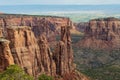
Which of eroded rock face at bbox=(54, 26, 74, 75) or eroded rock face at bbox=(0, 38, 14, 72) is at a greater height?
eroded rock face at bbox=(0, 38, 14, 72)

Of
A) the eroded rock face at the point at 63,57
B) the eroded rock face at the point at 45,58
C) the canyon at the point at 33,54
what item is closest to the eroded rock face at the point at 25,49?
the canyon at the point at 33,54

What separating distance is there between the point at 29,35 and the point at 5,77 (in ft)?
141

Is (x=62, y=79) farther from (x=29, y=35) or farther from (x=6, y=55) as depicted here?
(x=6, y=55)

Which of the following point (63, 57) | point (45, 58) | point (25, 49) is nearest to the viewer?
point (25, 49)

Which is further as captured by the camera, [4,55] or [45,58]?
[45,58]

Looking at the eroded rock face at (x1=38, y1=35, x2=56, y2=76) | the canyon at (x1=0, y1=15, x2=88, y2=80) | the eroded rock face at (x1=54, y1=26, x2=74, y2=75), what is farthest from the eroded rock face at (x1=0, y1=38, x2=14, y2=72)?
the eroded rock face at (x1=54, y1=26, x2=74, y2=75)

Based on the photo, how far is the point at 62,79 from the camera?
130 meters

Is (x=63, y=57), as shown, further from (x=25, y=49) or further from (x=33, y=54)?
(x=25, y=49)

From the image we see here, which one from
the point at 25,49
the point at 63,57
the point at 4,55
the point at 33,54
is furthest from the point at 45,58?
the point at 4,55

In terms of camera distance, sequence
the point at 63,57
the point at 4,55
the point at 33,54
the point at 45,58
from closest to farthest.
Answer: the point at 4,55 < the point at 33,54 < the point at 45,58 < the point at 63,57

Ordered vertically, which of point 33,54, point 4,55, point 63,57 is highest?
point 4,55

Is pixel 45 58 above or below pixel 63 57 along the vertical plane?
above

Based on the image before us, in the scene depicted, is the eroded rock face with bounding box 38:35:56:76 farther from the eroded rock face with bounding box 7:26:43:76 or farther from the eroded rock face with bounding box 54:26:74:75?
the eroded rock face with bounding box 54:26:74:75

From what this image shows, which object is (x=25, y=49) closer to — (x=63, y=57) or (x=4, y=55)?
(x=4, y=55)
